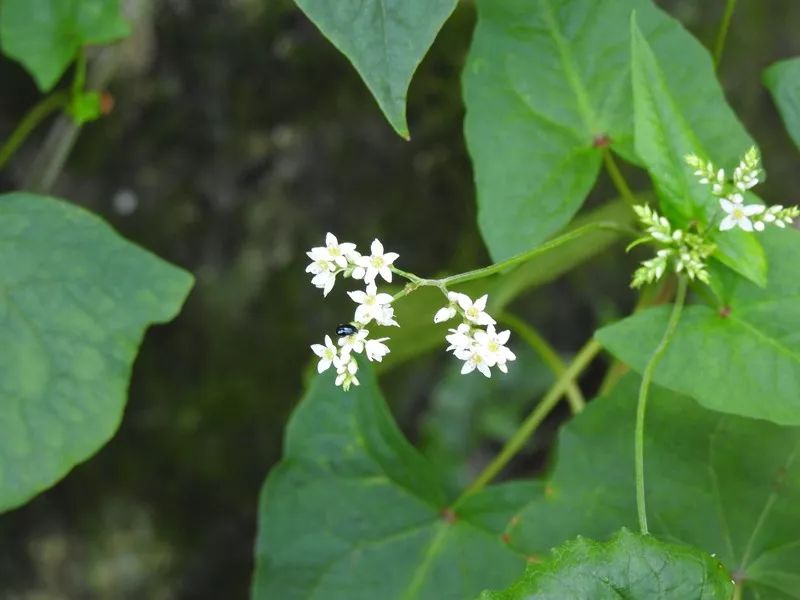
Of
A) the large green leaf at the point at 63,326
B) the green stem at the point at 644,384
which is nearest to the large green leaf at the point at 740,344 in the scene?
the green stem at the point at 644,384

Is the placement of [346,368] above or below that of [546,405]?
above

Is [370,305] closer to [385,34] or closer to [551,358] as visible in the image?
[385,34]

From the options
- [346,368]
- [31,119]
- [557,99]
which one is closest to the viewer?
[346,368]

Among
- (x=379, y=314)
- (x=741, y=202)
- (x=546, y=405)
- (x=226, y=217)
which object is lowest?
(x=546, y=405)

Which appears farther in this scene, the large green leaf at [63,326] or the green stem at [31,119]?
the green stem at [31,119]

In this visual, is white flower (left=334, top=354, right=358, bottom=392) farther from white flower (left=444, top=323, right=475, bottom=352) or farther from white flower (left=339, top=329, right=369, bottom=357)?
white flower (left=444, top=323, right=475, bottom=352)

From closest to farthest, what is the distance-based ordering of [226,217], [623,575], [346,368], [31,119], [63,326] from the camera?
[623,575]
[346,368]
[63,326]
[31,119]
[226,217]

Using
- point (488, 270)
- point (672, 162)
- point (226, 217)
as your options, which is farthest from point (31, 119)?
point (672, 162)

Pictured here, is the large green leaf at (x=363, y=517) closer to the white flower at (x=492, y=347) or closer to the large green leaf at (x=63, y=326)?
the large green leaf at (x=63, y=326)
